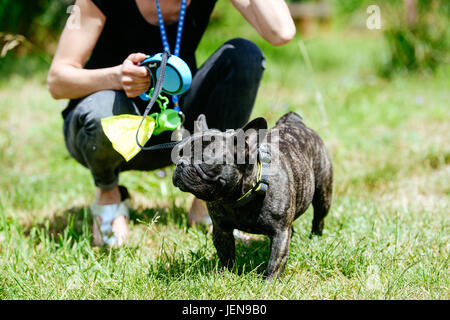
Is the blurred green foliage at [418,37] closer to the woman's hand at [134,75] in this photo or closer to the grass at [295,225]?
the grass at [295,225]

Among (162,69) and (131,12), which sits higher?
(131,12)

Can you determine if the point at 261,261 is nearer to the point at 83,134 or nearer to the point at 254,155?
the point at 254,155

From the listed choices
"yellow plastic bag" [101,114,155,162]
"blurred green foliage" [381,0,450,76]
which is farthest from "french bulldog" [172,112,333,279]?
"blurred green foliage" [381,0,450,76]

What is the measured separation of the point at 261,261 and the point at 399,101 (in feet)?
11.0

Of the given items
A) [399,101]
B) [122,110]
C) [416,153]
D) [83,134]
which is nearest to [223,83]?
[122,110]

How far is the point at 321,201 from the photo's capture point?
2.30 m

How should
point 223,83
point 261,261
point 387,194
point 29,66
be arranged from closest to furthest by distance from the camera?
1. point 261,261
2. point 223,83
3. point 387,194
4. point 29,66

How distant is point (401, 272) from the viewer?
6.52 ft

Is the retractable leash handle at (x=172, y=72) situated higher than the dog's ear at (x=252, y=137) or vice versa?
the retractable leash handle at (x=172, y=72)

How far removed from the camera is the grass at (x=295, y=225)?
6.33 feet

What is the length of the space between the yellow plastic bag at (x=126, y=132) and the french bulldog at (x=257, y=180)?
1.17ft

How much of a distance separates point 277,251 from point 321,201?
531mm

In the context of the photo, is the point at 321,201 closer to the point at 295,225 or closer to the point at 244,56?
the point at 295,225

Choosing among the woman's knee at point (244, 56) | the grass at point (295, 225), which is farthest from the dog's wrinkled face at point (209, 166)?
the woman's knee at point (244, 56)
